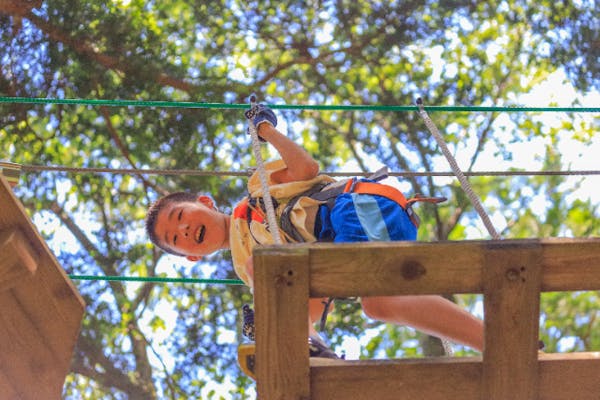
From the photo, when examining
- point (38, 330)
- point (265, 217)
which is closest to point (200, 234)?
point (265, 217)

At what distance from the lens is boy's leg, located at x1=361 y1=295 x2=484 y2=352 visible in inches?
85.2

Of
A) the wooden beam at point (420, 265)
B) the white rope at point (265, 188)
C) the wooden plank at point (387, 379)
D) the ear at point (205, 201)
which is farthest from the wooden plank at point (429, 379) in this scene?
the ear at point (205, 201)

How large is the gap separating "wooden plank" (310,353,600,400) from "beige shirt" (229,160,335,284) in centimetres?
80

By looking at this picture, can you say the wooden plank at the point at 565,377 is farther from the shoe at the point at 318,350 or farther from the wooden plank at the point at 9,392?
the wooden plank at the point at 9,392

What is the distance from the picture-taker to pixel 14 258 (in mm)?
2166

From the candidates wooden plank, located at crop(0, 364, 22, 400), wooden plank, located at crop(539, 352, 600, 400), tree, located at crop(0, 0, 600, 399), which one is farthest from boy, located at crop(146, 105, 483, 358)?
tree, located at crop(0, 0, 600, 399)

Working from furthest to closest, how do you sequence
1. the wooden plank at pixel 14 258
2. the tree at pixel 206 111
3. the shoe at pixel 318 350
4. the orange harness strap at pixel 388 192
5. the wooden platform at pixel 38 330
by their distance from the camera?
the tree at pixel 206 111
the orange harness strap at pixel 388 192
the wooden platform at pixel 38 330
the wooden plank at pixel 14 258
the shoe at pixel 318 350

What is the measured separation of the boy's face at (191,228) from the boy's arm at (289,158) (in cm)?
27

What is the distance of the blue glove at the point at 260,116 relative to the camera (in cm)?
261

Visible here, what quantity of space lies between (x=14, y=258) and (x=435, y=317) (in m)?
0.97

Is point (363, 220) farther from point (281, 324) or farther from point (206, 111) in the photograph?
point (206, 111)

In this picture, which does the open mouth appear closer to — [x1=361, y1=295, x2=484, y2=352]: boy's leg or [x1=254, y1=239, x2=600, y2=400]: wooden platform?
[x1=361, y1=295, x2=484, y2=352]: boy's leg

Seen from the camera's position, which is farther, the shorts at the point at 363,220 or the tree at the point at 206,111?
the tree at the point at 206,111

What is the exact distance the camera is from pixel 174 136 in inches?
248
